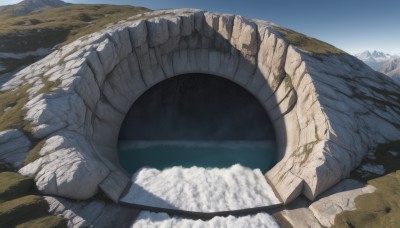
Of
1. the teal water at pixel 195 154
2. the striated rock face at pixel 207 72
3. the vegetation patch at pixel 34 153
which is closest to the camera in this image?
the vegetation patch at pixel 34 153

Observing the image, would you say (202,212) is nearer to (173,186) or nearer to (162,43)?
(173,186)

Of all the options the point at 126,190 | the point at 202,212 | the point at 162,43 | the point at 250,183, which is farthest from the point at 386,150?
the point at 162,43

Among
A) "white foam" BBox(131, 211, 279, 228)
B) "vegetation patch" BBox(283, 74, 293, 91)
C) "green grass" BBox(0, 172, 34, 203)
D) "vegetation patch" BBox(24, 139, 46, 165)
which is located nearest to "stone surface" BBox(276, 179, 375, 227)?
"white foam" BBox(131, 211, 279, 228)

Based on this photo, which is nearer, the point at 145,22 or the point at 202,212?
the point at 202,212

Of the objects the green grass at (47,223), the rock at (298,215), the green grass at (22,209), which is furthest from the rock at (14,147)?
the rock at (298,215)

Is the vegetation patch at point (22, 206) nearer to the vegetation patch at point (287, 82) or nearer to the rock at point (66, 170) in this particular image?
the rock at point (66, 170)

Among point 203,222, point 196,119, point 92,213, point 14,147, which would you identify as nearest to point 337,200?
point 203,222

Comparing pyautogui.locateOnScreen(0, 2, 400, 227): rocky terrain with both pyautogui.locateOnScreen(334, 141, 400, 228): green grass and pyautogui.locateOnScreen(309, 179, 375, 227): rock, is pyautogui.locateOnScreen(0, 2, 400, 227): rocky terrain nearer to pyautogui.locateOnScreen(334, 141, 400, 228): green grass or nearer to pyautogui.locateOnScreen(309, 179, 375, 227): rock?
pyautogui.locateOnScreen(309, 179, 375, 227): rock
